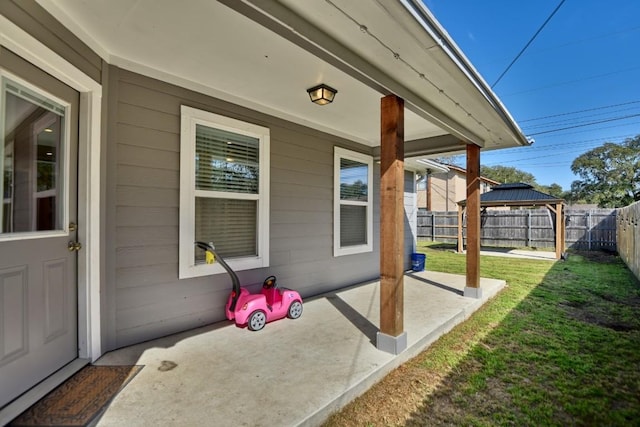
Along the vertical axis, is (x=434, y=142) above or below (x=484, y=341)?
above

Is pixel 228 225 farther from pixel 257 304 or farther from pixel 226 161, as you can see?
pixel 257 304

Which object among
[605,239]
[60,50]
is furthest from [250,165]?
[605,239]

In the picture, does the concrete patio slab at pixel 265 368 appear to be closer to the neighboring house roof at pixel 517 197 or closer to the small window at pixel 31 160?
the small window at pixel 31 160

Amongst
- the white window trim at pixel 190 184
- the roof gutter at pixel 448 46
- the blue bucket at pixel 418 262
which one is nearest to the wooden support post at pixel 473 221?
the roof gutter at pixel 448 46

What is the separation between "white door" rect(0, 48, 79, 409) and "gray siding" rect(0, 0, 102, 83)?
0.59 feet

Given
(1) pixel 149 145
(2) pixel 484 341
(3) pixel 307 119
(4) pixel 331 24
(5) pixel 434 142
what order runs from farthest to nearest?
1. (5) pixel 434 142
2. (3) pixel 307 119
3. (2) pixel 484 341
4. (1) pixel 149 145
5. (4) pixel 331 24

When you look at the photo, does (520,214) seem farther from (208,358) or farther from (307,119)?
(208,358)

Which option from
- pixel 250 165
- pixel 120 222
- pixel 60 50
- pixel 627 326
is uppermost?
pixel 60 50

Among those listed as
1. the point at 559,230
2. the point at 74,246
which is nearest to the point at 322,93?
the point at 74,246

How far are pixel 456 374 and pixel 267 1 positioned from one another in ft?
9.97

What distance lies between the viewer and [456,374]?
8.39ft

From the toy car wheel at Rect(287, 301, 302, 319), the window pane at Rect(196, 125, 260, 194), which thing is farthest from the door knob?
the toy car wheel at Rect(287, 301, 302, 319)

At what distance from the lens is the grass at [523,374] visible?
203cm

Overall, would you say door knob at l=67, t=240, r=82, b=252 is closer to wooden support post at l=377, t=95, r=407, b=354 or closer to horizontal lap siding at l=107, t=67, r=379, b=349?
horizontal lap siding at l=107, t=67, r=379, b=349
